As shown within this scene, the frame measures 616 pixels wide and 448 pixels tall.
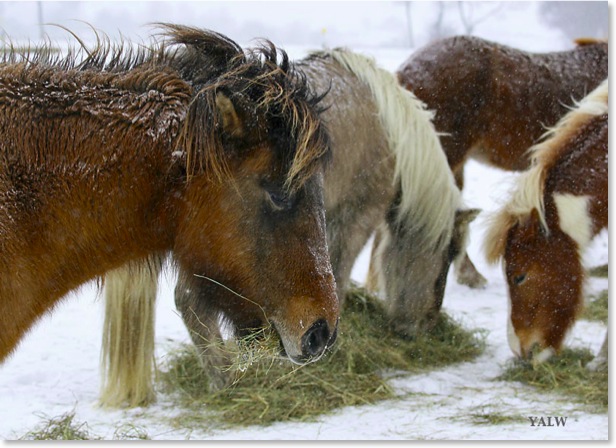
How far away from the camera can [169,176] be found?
2217 millimetres

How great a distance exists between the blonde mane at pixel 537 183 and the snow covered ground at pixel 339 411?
0.79 ft

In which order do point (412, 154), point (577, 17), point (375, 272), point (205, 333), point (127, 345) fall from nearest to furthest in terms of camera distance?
point (205, 333)
point (127, 345)
point (412, 154)
point (375, 272)
point (577, 17)

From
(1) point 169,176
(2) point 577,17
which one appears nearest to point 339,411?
(1) point 169,176

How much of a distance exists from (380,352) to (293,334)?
233 cm

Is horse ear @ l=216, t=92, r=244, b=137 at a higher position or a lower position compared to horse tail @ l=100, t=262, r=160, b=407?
higher

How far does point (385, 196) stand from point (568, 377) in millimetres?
1577

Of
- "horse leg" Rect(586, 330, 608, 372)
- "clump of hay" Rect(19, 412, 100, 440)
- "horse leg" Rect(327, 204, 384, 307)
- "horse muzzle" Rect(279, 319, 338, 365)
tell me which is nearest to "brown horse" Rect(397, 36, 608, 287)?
"horse leg" Rect(586, 330, 608, 372)

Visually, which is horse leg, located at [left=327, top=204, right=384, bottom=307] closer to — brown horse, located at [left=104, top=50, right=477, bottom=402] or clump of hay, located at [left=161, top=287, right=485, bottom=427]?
brown horse, located at [left=104, top=50, right=477, bottom=402]

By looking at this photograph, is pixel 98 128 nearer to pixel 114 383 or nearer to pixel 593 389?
pixel 114 383

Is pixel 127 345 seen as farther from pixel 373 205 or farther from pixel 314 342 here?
pixel 314 342

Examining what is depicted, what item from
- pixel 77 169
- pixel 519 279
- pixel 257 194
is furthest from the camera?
pixel 519 279

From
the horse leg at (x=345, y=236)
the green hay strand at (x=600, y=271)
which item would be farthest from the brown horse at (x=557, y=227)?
the green hay strand at (x=600, y=271)

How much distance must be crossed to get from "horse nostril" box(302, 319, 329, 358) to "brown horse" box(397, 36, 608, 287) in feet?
13.4

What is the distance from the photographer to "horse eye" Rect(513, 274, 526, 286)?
14.9 feet
